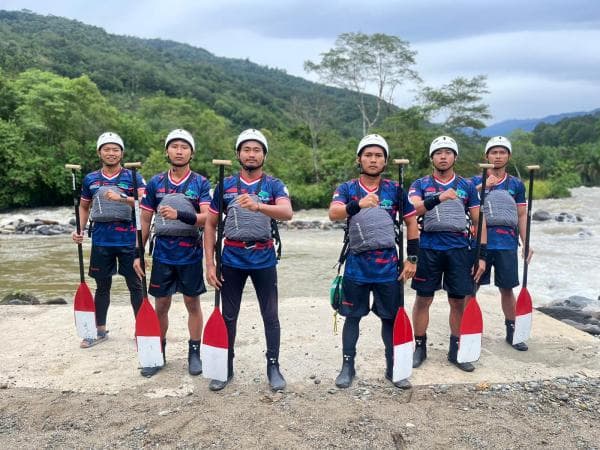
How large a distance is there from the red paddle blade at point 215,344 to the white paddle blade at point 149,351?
0.55 m

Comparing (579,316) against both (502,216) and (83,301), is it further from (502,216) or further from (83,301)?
(83,301)

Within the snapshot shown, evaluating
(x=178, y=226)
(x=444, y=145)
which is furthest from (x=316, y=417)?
(x=444, y=145)

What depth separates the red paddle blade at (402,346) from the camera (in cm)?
397

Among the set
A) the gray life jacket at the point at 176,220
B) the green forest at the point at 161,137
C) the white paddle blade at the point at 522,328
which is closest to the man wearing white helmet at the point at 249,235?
the gray life jacket at the point at 176,220

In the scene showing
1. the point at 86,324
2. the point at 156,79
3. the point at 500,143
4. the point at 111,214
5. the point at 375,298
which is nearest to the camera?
the point at 375,298

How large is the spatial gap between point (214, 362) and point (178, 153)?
1810 mm

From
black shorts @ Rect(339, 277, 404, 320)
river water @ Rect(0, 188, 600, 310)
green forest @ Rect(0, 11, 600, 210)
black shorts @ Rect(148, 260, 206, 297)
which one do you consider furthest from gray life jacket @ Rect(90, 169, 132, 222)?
green forest @ Rect(0, 11, 600, 210)

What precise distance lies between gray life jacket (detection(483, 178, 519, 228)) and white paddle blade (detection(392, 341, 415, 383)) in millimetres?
1686

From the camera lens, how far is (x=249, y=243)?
12.8 feet

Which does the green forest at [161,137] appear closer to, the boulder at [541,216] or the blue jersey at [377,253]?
the boulder at [541,216]

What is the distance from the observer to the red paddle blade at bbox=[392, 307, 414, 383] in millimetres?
3967

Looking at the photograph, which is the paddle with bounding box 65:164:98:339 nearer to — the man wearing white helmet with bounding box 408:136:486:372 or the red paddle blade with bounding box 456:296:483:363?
the man wearing white helmet with bounding box 408:136:486:372

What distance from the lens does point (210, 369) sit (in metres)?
4.05

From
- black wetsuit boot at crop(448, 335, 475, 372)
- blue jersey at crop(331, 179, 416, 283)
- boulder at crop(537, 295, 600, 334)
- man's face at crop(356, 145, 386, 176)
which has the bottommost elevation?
boulder at crop(537, 295, 600, 334)
